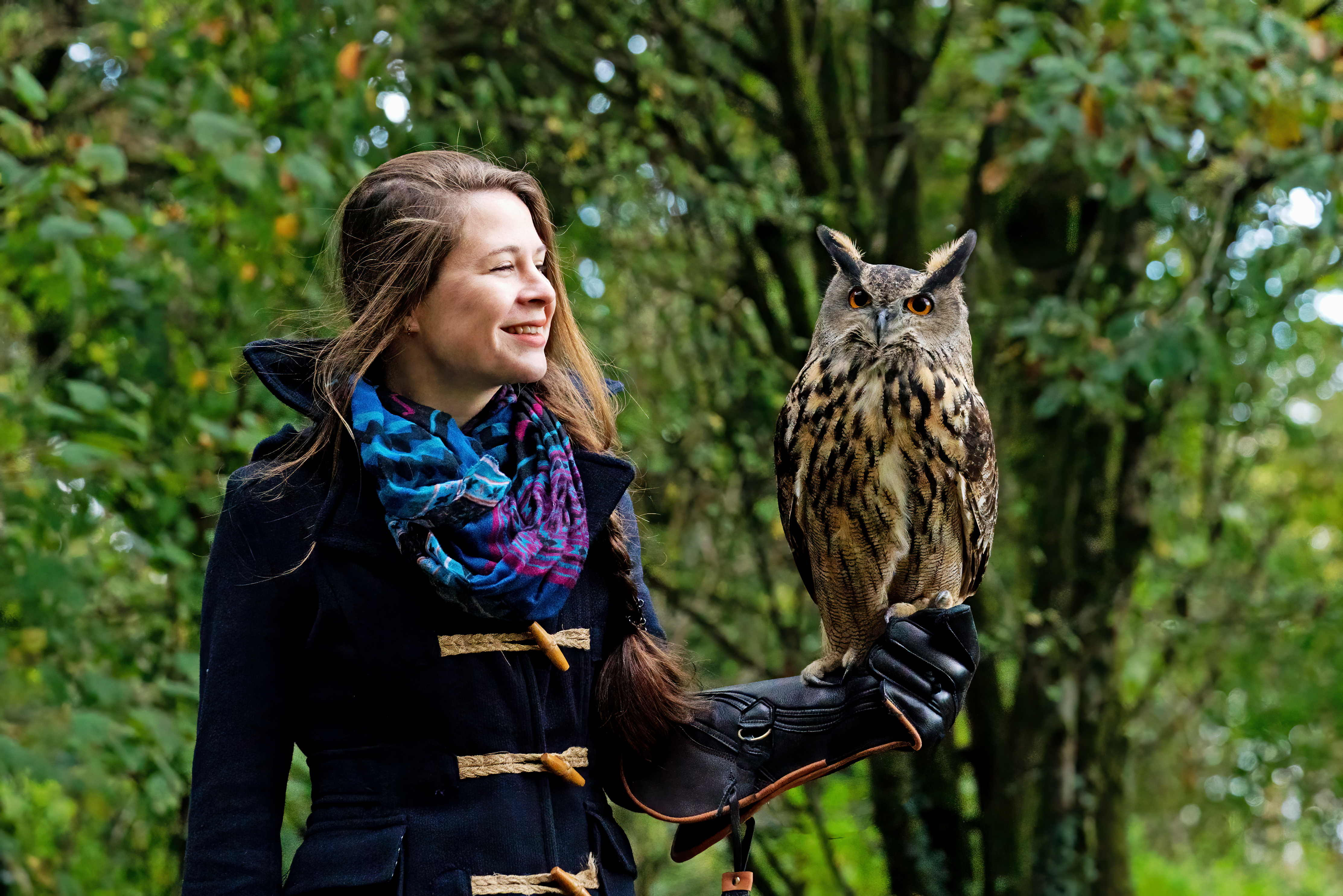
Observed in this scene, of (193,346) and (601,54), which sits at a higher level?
(601,54)

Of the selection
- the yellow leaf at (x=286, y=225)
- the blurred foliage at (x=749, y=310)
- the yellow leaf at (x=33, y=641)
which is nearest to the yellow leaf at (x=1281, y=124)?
the blurred foliage at (x=749, y=310)

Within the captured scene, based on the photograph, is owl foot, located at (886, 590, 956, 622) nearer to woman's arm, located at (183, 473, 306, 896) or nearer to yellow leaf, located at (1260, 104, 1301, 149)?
woman's arm, located at (183, 473, 306, 896)

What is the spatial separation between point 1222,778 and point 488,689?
722 centimetres

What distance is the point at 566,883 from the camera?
1562 mm

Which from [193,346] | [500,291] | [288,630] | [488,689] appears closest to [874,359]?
[500,291]

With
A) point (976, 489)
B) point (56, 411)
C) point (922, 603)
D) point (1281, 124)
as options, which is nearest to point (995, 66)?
point (1281, 124)

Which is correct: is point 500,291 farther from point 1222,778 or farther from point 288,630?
point 1222,778

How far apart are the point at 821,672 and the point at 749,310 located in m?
2.71

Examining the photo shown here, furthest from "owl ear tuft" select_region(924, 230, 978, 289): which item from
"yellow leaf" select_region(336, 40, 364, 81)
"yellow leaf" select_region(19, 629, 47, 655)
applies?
"yellow leaf" select_region(19, 629, 47, 655)

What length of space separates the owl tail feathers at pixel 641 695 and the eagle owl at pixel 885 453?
0.34m

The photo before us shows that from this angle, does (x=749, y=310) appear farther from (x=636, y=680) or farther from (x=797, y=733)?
(x=636, y=680)

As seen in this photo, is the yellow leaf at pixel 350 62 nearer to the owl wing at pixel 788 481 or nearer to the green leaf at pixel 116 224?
the green leaf at pixel 116 224

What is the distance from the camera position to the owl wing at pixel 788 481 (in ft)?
7.25

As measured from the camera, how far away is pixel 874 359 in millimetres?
2154
